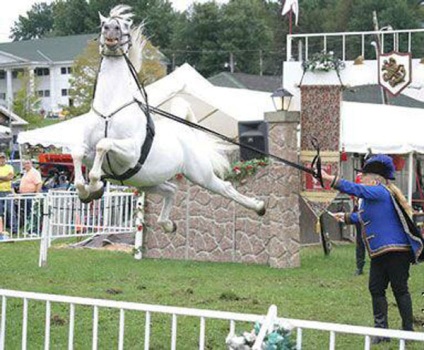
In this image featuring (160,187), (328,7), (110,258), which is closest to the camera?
(160,187)

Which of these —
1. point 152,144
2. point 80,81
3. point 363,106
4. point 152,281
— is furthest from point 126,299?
point 80,81

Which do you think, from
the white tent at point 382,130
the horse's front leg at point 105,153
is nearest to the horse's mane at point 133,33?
the horse's front leg at point 105,153

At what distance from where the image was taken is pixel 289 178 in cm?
1285

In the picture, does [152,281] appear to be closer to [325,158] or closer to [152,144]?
[325,158]

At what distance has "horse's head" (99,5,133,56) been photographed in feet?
18.3

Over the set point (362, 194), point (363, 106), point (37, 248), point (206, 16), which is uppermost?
point (206, 16)

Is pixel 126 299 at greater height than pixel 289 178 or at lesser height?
lesser

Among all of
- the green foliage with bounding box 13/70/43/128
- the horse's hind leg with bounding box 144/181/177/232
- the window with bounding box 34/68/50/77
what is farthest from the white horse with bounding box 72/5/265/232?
the window with bounding box 34/68/50/77

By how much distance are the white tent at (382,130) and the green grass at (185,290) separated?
6.13 ft

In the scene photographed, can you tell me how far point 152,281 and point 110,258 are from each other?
2.73 meters

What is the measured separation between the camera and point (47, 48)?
67.6m

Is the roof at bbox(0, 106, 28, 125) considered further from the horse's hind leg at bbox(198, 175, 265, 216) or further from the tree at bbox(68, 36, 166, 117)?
the horse's hind leg at bbox(198, 175, 265, 216)

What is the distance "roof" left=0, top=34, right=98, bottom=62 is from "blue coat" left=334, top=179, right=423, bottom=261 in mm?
57156

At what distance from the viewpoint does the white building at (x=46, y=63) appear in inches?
2490
